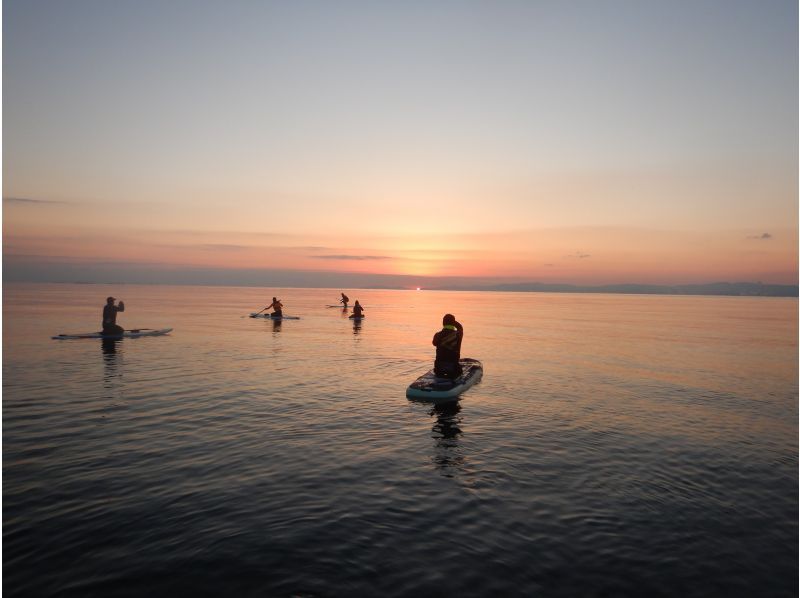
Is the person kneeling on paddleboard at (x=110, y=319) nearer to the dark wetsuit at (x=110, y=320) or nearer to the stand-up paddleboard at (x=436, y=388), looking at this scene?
the dark wetsuit at (x=110, y=320)

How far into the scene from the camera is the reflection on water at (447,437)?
555 inches

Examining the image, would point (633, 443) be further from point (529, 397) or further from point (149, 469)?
point (149, 469)

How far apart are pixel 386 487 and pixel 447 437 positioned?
4.88 m

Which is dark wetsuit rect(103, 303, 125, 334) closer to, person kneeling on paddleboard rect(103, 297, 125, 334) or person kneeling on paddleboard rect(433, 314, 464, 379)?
person kneeling on paddleboard rect(103, 297, 125, 334)

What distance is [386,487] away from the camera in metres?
12.4

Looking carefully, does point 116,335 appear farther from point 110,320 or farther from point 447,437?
point 447,437

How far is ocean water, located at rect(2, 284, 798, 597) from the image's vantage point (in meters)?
8.70

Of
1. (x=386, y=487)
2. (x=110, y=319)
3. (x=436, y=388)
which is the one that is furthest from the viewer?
(x=110, y=319)

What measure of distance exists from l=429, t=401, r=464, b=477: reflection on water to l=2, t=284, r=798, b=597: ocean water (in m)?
0.13

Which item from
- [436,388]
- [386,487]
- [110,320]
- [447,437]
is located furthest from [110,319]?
[386,487]

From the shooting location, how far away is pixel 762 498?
12562mm

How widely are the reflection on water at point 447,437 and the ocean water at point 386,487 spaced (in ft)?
0.42

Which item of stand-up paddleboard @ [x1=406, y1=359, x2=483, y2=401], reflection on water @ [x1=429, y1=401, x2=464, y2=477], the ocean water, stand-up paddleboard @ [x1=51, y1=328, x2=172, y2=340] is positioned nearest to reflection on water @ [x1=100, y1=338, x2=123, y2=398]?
the ocean water

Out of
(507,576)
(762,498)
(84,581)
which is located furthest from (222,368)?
(762,498)
